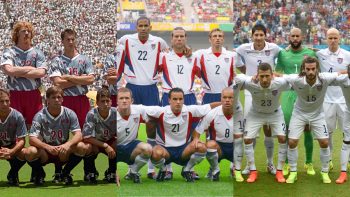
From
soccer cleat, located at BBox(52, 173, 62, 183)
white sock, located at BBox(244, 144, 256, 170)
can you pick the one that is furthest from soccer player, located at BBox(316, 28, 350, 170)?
soccer cleat, located at BBox(52, 173, 62, 183)

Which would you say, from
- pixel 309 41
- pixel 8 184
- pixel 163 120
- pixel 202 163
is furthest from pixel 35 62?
pixel 309 41

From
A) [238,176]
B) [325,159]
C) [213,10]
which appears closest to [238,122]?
[238,176]

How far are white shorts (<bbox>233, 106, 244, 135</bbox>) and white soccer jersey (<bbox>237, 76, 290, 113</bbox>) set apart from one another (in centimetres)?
22

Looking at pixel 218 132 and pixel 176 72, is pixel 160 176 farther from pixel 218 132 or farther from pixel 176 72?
pixel 176 72

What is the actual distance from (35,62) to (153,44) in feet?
4.58

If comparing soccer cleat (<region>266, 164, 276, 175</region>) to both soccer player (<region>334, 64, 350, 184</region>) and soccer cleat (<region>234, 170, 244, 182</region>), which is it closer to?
soccer cleat (<region>234, 170, 244, 182</region>)

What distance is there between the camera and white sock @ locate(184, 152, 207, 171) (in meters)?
5.40

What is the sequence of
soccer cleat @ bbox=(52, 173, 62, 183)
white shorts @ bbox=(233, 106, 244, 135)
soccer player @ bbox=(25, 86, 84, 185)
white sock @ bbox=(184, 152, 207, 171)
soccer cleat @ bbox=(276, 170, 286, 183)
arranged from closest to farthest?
white sock @ bbox=(184, 152, 207, 171) → soccer player @ bbox=(25, 86, 84, 185) → white shorts @ bbox=(233, 106, 244, 135) → soccer cleat @ bbox=(52, 173, 62, 183) → soccer cleat @ bbox=(276, 170, 286, 183)

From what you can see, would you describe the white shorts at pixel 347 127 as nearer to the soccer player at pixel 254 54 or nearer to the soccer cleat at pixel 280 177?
the soccer cleat at pixel 280 177

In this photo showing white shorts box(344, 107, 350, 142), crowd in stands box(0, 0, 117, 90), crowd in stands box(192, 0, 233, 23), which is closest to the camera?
crowd in stands box(192, 0, 233, 23)

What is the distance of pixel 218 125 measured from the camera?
543 centimetres

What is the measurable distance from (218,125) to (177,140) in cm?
36

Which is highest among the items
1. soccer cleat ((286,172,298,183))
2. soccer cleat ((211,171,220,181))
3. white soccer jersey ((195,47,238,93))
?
white soccer jersey ((195,47,238,93))

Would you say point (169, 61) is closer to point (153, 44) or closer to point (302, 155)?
point (153, 44)
